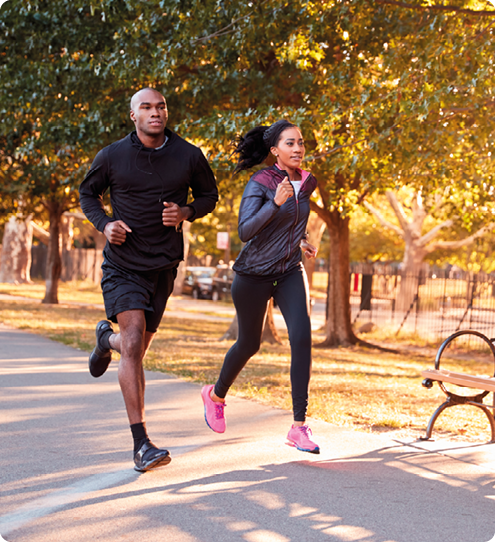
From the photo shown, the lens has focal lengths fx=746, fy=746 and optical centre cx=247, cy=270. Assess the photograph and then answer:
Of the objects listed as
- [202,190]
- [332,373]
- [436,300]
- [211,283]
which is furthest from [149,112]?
[211,283]

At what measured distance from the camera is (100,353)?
473 cm

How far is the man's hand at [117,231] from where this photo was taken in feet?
14.0

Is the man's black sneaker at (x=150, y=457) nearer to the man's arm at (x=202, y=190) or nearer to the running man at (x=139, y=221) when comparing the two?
the running man at (x=139, y=221)

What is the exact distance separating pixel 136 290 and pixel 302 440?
1.34 metres

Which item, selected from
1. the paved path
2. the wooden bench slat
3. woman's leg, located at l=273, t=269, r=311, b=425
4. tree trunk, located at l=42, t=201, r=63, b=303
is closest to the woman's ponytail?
woman's leg, located at l=273, t=269, r=311, b=425

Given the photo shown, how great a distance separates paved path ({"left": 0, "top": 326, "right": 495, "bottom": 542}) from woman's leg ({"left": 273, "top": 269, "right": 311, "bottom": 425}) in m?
0.38

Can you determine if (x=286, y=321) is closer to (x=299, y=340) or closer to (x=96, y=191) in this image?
(x=299, y=340)

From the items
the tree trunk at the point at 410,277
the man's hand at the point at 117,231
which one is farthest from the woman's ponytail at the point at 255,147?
the tree trunk at the point at 410,277

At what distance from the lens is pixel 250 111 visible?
394 inches

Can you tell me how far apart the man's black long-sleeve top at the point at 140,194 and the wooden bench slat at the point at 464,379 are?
2.17m

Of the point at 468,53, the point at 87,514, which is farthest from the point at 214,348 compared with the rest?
the point at 87,514

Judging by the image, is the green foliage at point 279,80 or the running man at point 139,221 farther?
the green foliage at point 279,80

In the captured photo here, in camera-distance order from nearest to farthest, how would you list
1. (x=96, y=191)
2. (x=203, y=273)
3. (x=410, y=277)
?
(x=96, y=191)
(x=410, y=277)
(x=203, y=273)

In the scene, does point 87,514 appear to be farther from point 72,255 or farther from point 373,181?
point 72,255
